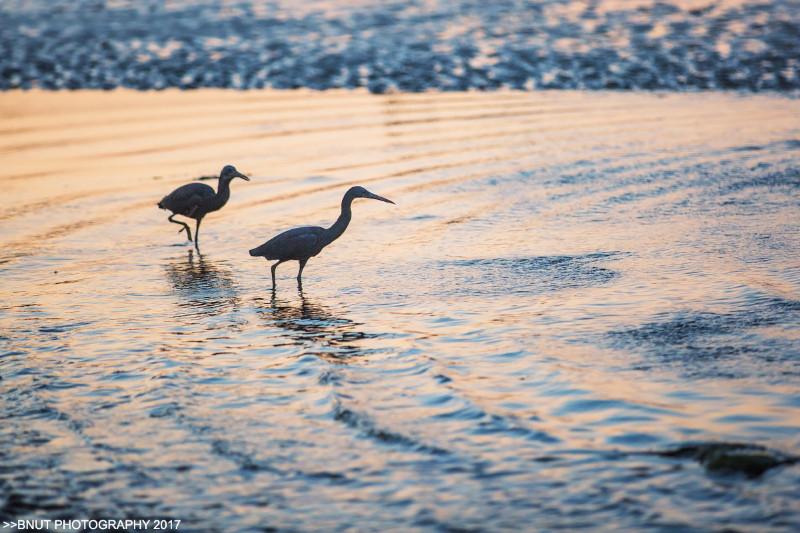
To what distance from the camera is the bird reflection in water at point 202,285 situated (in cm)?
1230

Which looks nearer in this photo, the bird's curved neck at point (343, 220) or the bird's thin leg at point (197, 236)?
the bird's curved neck at point (343, 220)

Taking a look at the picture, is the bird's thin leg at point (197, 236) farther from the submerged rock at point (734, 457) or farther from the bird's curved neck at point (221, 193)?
the submerged rock at point (734, 457)

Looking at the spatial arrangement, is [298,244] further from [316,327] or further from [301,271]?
[316,327]

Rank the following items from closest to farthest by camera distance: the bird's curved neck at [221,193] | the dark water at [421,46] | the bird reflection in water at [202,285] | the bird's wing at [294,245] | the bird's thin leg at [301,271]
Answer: the bird reflection in water at [202,285] < the bird's wing at [294,245] < the bird's thin leg at [301,271] < the bird's curved neck at [221,193] < the dark water at [421,46]

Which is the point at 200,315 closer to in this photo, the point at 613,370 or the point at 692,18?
the point at 613,370

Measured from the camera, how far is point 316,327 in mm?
11438

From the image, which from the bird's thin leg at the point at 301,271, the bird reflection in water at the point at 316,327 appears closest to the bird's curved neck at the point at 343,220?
the bird's thin leg at the point at 301,271

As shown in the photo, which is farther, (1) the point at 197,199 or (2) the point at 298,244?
(1) the point at 197,199

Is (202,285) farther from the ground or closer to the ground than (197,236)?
closer to the ground

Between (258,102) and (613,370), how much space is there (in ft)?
61.4

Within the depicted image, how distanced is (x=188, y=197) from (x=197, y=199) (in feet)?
0.40

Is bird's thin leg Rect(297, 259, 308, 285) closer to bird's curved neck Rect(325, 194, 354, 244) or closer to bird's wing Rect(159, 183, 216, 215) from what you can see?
bird's curved neck Rect(325, 194, 354, 244)

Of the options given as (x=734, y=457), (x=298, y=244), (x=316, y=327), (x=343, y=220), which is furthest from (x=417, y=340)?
(x=734, y=457)

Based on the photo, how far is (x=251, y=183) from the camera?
62.4 feet
